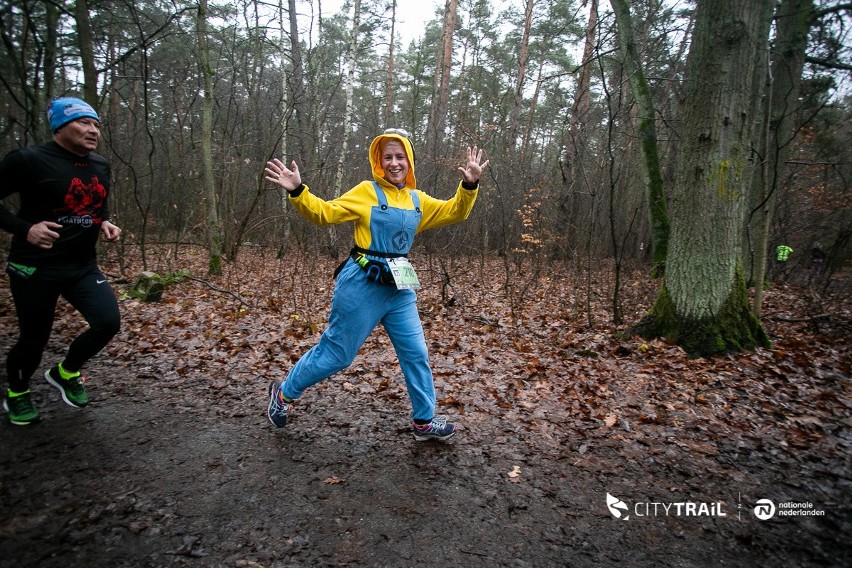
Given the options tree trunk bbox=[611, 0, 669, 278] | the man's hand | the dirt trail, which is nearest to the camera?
the dirt trail

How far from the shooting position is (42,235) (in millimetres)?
2744

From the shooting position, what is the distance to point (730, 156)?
4.83m

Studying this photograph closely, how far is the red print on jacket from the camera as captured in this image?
2992 mm

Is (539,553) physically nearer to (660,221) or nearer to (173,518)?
(173,518)

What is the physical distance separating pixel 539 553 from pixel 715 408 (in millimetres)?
2592

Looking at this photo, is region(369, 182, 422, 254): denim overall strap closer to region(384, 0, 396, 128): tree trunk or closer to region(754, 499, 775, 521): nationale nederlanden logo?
region(754, 499, 775, 521): nationale nederlanden logo

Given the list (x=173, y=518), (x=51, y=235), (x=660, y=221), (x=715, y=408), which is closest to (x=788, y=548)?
(x=715, y=408)

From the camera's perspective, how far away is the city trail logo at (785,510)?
2416 mm

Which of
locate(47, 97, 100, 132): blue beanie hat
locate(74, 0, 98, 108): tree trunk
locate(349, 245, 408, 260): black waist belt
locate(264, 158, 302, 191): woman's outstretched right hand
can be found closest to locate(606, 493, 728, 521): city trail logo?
locate(349, 245, 408, 260): black waist belt

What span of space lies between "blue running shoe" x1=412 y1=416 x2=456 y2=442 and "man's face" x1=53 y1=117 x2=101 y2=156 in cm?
305

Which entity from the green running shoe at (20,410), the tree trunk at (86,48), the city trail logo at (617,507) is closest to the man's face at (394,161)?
the city trail logo at (617,507)

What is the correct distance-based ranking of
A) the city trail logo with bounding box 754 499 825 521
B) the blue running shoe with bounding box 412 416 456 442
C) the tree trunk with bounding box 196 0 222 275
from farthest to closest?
the tree trunk with bounding box 196 0 222 275, the blue running shoe with bounding box 412 416 456 442, the city trail logo with bounding box 754 499 825 521

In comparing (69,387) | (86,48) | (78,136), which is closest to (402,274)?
(78,136)

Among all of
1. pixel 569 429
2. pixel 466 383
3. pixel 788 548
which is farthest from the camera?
pixel 466 383
